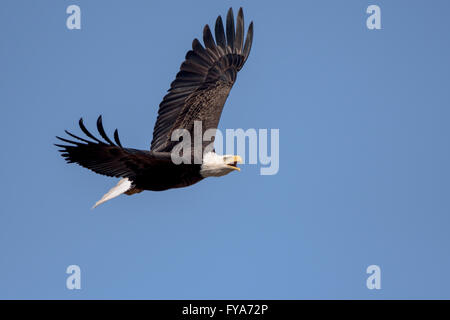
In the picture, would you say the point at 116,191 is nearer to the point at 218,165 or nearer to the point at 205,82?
the point at 218,165

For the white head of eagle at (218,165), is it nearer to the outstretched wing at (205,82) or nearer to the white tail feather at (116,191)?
the outstretched wing at (205,82)

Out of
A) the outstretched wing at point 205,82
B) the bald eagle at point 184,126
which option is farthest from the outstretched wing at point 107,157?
the outstretched wing at point 205,82

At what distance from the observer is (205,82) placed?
9727 millimetres

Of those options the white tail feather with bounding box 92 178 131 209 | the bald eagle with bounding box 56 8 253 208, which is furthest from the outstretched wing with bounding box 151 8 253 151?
the white tail feather with bounding box 92 178 131 209

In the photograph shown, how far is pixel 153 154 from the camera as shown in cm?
783

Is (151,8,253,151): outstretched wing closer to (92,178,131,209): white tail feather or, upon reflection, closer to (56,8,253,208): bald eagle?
(56,8,253,208): bald eagle

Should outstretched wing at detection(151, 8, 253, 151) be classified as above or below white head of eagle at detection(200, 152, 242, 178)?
above

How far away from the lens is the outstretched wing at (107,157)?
733 centimetres

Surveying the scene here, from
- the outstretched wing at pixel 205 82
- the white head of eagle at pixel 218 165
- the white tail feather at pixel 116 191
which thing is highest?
the outstretched wing at pixel 205 82

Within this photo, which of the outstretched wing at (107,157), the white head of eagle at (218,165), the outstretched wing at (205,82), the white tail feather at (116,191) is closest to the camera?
the outstretched wing at (107,157)

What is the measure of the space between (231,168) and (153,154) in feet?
3.33

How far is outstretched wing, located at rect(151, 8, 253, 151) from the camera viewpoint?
929 cm

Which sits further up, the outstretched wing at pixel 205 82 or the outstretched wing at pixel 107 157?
the outstretched wing at pixel 205 82

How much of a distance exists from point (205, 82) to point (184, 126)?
0.78 metres
